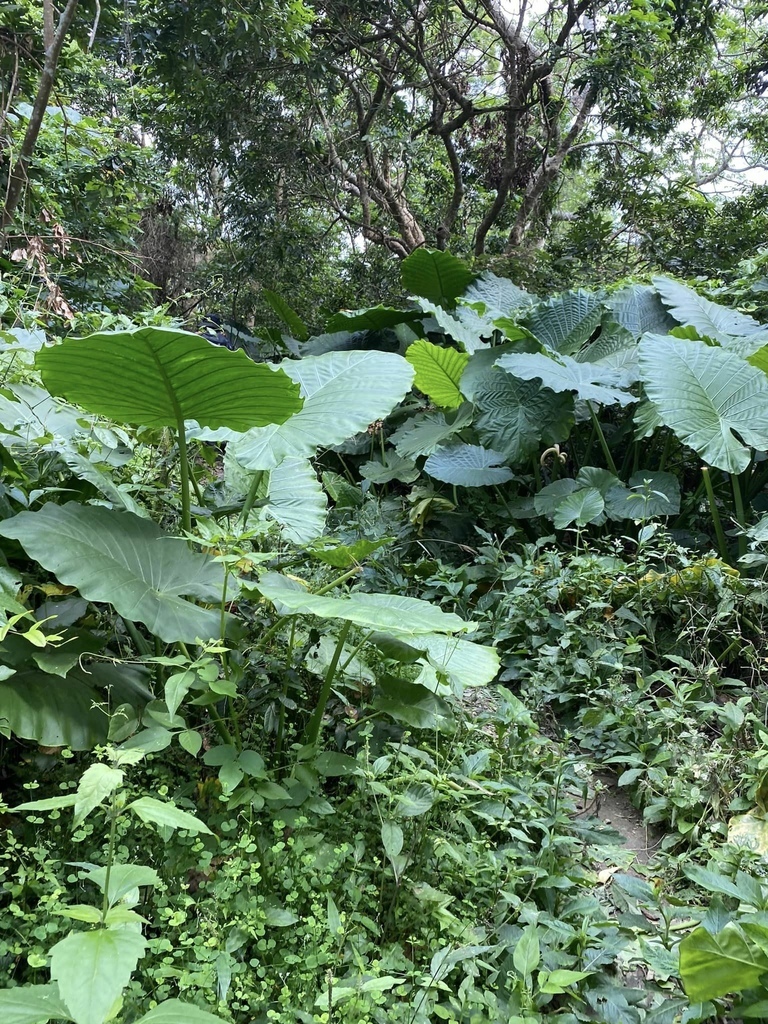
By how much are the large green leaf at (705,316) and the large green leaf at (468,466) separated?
3.60 ft

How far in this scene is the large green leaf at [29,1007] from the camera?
0.66 m

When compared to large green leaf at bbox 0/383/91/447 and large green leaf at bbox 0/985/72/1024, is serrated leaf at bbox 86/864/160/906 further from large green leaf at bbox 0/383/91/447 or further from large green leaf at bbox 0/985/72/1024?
large green leaf at bbox 0/383/91/447

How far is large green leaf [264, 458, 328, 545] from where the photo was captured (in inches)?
71.3

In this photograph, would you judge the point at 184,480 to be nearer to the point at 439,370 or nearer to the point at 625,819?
the point at 625,819

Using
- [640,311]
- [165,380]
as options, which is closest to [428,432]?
[640,311]

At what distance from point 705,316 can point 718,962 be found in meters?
3.02

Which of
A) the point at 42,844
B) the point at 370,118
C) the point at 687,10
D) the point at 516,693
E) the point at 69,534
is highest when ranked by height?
the point at 687,10

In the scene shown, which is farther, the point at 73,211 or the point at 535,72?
the point at 535,72

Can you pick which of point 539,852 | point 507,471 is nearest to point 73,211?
point 507,471

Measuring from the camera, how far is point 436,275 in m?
4.16

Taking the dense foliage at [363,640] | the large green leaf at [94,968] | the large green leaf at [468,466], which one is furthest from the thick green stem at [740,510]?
the large green leaf at [94,968]

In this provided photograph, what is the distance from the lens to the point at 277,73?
4.38m

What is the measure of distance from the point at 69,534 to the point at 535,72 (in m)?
5.02

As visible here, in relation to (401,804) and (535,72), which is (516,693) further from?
(535,72)
